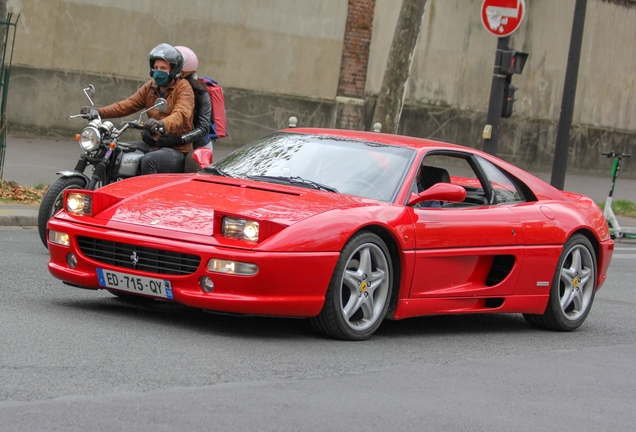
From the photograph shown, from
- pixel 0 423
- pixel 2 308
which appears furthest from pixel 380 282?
pixel 0 423

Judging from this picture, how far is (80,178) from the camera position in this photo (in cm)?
938

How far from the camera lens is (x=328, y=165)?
7.42 metres

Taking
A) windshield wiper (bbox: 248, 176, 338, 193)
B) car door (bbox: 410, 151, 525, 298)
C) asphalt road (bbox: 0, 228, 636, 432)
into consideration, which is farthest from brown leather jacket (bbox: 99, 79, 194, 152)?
car door (bbox: 410, 151, 525, 298)

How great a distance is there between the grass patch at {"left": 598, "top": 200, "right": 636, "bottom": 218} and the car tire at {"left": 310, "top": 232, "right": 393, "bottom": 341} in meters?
14.3

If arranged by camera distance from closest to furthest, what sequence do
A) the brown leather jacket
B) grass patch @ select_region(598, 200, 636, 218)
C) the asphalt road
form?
the asphalt road
the brown leather jacket
grass patch @ select_region(598, 200, 636, 218)

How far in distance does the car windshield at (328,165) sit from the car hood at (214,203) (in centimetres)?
20

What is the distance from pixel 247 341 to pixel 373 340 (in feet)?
3.05

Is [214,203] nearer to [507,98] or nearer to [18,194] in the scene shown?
[18,194]

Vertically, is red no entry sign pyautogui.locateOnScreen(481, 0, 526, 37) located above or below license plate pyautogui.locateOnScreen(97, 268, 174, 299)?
above

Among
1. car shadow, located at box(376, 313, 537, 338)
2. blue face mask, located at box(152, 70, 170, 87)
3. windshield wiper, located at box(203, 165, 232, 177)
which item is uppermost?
blue face mask, located at box(152, 70, 170, 87)

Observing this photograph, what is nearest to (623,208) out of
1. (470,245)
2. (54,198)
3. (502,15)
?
(502,15)

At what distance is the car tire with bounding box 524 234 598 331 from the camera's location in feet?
26.7

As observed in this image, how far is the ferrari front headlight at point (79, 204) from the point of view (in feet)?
22.4

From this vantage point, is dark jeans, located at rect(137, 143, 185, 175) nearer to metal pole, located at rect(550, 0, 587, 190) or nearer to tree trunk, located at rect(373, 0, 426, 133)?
tree trunk, located at rect(373, 0, 426, 133)
